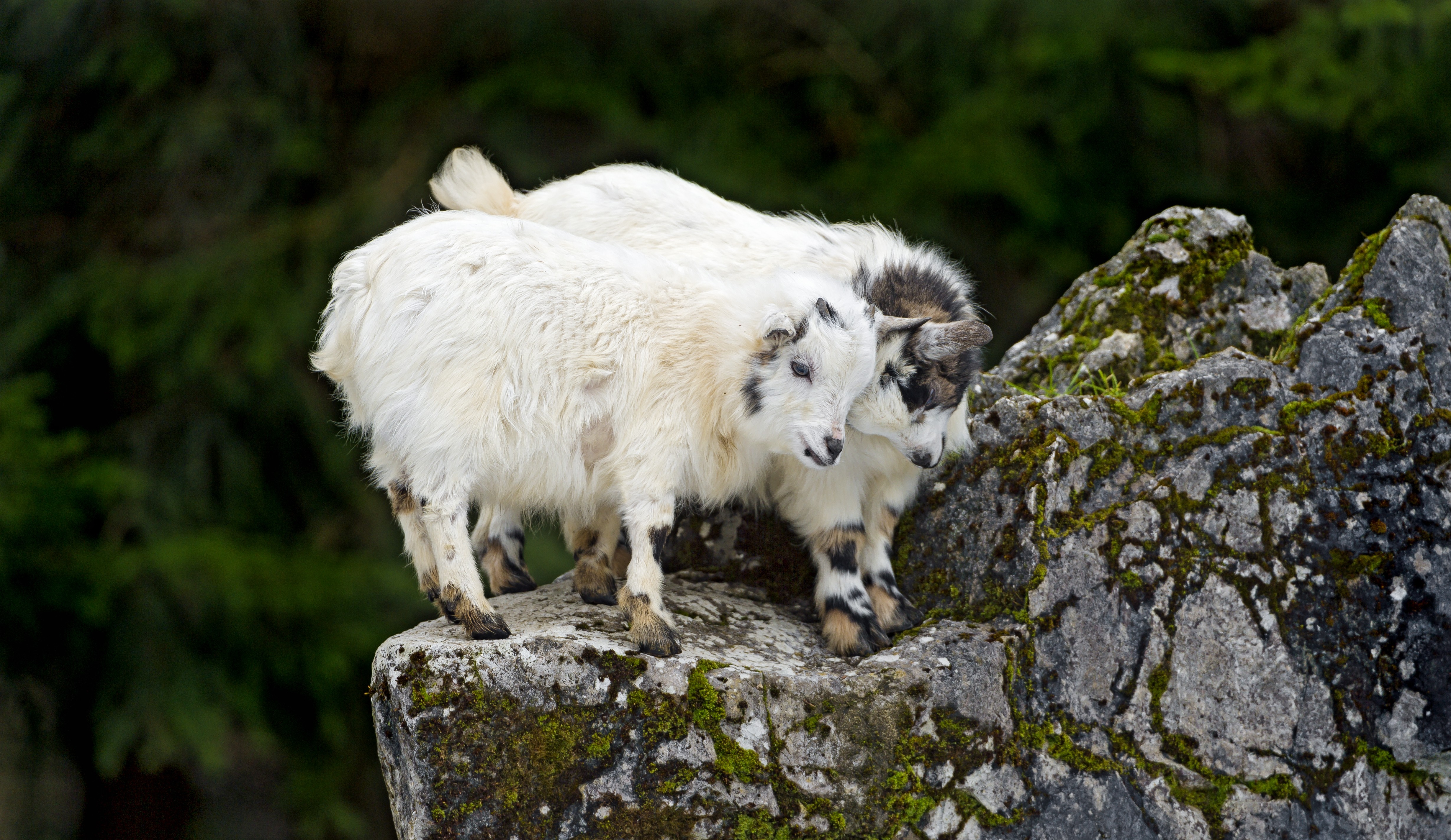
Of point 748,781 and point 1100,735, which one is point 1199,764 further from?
point 748,781

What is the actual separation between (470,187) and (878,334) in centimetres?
251

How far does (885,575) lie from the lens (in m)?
5.77

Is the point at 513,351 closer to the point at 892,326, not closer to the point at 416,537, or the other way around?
the point at 416,537

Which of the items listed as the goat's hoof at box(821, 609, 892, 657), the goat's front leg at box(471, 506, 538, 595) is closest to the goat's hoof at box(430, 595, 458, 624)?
the goat's front leg at box(471, 506, 538, 595)

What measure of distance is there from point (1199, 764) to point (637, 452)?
2622mm

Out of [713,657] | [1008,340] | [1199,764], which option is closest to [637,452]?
[713,657]

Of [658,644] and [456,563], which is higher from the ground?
[456,563]

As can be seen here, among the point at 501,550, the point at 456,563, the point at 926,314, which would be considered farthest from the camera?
the point at 501,550

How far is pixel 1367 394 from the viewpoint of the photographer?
544cm

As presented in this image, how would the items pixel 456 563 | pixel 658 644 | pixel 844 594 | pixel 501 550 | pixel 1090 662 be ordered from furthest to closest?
pixel 501 550 → pixel 844 594 → pixel 1090 662 → pixel 456 563 → pixel 658 644

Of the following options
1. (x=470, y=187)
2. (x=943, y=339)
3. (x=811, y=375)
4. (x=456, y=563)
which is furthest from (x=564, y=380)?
(x=470, y=187)

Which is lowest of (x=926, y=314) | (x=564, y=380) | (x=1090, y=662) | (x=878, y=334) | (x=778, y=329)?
(x=1090, y=662)

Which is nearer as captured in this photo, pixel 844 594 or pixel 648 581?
pixel 648 581

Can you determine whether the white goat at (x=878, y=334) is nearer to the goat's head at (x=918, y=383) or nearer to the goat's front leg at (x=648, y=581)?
the goat's head at (x=918, y=383)
